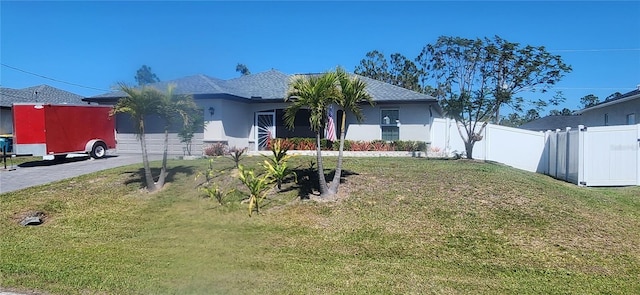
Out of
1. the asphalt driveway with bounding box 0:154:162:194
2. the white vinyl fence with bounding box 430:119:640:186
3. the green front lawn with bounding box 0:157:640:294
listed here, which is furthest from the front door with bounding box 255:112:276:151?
the green front lawn with bounding box 0:157:640:294

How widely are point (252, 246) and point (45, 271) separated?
2714 millimetres

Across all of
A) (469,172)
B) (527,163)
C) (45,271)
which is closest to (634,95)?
(527,163)

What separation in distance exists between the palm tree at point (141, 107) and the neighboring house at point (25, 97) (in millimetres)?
4331

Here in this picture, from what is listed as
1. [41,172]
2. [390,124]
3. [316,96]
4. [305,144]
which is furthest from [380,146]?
[41,172]

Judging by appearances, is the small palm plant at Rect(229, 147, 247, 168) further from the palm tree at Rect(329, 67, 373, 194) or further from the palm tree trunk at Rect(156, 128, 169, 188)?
the palm tree trunk at Rect(156, 128, 169, 188)

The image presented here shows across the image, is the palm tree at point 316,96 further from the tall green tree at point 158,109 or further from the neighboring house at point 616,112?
the neighboring house at point 616,112

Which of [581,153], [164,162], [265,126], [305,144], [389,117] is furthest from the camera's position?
[389,117]

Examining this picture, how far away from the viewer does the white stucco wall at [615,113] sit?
Answer: 17006mm

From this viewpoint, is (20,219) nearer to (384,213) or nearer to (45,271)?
(45,271)

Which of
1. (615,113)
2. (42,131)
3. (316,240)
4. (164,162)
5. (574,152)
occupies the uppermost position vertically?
(615,113)

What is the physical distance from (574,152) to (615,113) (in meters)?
8.90

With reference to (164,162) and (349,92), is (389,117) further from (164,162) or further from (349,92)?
(164,162)

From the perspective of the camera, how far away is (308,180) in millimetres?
9555

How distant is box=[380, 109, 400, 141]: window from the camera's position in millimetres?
19047
